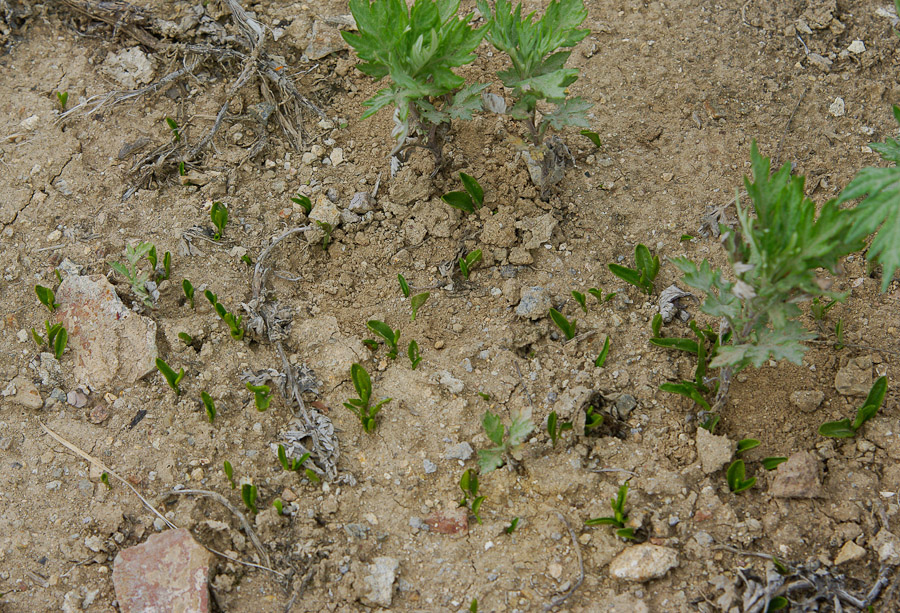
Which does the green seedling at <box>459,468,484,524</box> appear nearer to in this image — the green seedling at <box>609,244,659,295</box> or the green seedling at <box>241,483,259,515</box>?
the green seedling at <box>241,483,259,515</box>

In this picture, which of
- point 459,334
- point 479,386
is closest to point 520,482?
point 479,386

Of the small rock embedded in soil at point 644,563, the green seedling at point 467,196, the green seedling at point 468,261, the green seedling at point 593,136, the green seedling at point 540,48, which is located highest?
the green seedling at point 540,48

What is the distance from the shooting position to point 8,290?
12.2 feet

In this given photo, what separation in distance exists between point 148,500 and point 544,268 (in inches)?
86.5

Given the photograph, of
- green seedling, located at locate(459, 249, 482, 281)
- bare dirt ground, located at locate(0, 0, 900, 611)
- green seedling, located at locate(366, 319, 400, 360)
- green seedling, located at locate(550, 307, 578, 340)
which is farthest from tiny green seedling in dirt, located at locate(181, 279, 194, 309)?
green seedling, located at locate(550, 307, 578, 340)

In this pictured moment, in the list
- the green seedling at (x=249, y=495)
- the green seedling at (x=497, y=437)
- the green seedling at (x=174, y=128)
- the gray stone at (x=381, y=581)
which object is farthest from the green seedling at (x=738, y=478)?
the green seedling at (x=174, y=128)

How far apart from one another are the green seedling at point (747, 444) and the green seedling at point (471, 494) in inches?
45.5

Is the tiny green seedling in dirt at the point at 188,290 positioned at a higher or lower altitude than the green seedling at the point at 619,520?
higher

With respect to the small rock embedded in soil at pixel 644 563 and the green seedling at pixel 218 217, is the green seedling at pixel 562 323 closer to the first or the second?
the small rock embedded in soil at pixel 644 563

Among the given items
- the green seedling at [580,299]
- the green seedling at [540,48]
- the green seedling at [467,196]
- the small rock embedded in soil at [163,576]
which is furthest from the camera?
the green seedling at [467,196]

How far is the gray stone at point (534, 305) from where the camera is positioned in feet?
11.7

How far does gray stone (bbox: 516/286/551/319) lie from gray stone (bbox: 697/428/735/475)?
37.5 inches

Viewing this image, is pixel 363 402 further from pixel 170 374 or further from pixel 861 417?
pixel 861 417

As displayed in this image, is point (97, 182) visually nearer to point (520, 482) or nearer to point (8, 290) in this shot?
point (8, 290)
